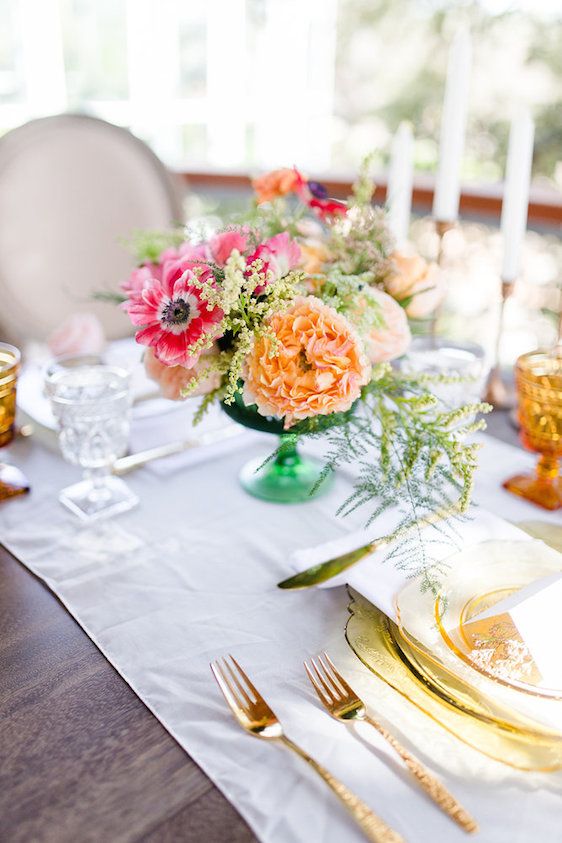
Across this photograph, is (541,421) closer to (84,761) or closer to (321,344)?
(321,344)

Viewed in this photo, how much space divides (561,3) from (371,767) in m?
6.83

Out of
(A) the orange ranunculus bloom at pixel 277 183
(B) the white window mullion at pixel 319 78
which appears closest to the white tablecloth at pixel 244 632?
(A) the orange ranunculus bloom at pixel 277 183

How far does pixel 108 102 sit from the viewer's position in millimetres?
5301

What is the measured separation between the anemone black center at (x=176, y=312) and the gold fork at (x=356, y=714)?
365mm

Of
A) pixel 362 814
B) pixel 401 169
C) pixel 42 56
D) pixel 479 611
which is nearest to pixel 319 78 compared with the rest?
pixel 42 56

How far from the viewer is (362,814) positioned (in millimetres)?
520

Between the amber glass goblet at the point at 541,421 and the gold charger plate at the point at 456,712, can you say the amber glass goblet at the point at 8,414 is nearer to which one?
the gold charger plate at the point at 456,712

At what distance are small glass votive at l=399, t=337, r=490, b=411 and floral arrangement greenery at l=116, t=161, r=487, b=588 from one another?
5.5 inches

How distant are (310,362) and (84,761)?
42 cm

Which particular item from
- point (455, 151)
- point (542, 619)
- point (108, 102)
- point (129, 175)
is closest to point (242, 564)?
point (542, 619)

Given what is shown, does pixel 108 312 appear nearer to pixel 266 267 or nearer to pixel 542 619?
pixel 266 267

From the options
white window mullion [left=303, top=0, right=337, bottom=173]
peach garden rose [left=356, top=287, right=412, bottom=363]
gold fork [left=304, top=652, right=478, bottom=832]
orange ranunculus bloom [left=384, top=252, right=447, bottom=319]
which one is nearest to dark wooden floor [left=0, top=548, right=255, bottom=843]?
gold fork [left=304, top=652, right=478, bottom=832]

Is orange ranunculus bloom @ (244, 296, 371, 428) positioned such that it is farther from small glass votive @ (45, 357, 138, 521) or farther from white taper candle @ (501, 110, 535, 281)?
white taper candle @ (501, 110, 535, 281)

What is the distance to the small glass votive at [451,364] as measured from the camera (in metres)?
1.02
